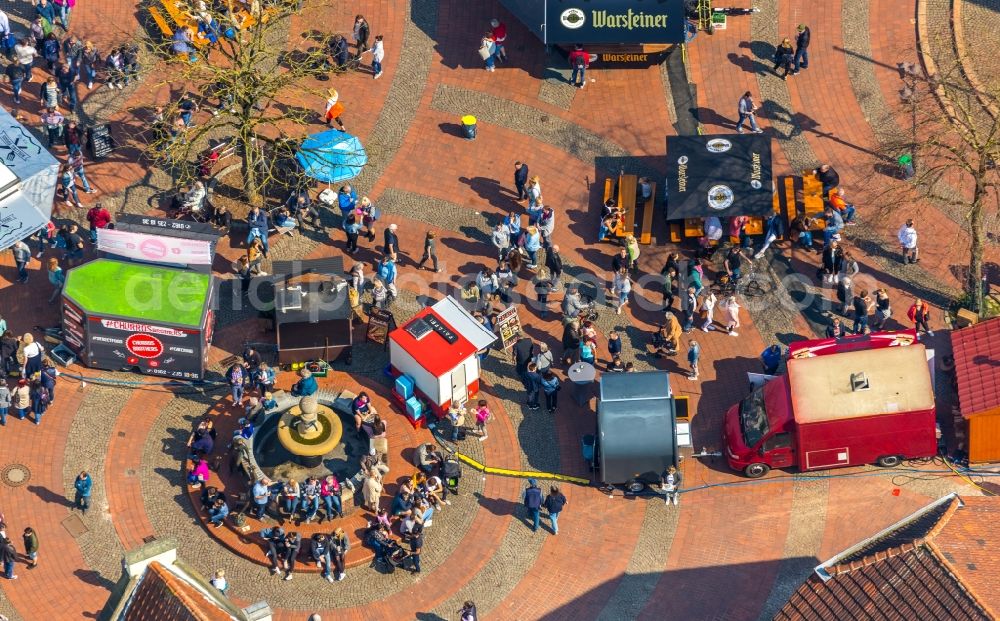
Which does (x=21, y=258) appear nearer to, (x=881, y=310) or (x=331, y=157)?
(x=331, y=157)

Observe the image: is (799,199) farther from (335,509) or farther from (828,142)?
(335,509)

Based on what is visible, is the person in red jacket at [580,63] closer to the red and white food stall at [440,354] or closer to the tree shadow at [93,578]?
the red and white food stall at [440,354]

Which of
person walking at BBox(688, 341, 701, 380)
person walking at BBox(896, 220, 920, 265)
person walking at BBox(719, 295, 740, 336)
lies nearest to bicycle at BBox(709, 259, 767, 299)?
person walking at BBox(719, 295, 740, 336)

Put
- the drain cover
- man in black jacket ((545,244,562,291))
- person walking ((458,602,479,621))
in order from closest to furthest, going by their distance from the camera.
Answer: person walking ((458,602,479,621)) < the drain cover < man in black jacket ((545,244,562,291))

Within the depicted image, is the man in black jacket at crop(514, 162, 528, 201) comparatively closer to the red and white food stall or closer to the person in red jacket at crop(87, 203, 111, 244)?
the red and white food stall

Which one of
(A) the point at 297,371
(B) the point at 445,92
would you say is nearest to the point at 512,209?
(B) the point at 445,92

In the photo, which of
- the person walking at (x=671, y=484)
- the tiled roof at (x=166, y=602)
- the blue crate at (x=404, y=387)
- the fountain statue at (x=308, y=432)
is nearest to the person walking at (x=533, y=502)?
the person walking at (x=671, y=484)
